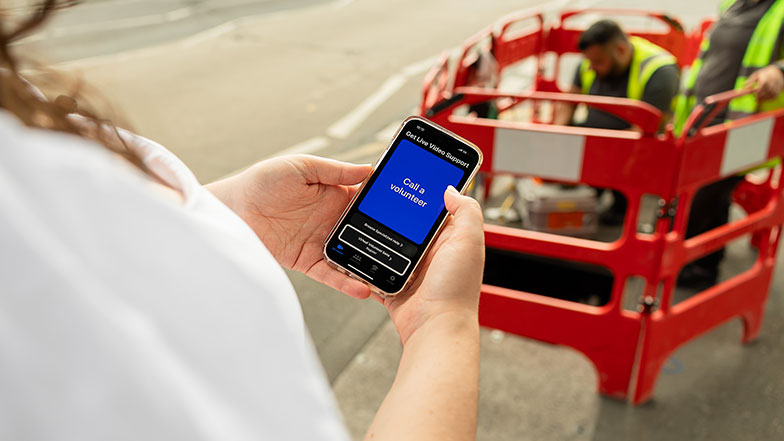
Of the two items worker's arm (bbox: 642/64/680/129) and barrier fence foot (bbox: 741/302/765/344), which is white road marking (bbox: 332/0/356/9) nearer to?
worker's arm (bbox: 642/64/680/129)

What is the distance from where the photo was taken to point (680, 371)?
346 cm

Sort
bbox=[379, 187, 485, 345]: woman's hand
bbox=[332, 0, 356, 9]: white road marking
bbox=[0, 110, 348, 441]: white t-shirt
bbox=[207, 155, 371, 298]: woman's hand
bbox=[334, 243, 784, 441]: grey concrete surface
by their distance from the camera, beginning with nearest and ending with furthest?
bbox=[0, 110, 348, 441]: white t-shirt < bbox=[379, 187, 485, 345]: woman's hand < bbox=[207, 155, 371, 298]: woman's hand < bbox=[334, 243, 784, 441]: grey concrete surface < bbox=[332, 0, 356, 9]: white road marking

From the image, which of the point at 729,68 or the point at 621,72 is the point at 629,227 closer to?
the point at 729,68

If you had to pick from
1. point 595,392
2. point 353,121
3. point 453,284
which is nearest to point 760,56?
point 595,392

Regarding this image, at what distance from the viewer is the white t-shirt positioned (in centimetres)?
45

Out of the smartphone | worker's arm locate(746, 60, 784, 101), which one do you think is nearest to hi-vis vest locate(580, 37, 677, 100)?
worker's arm locate(746, 60, 784, 101)

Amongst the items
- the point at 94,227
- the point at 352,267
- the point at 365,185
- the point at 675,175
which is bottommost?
the point at 675,175

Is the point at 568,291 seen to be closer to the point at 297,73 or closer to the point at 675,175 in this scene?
the point at 675,175

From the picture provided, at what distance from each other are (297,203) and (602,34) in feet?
12.5

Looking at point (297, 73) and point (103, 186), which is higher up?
point (103, 186)

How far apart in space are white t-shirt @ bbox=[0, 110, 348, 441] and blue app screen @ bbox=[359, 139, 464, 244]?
3.71ft

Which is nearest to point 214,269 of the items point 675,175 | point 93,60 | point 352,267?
point 352,267

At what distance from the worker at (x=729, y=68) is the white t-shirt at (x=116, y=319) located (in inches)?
158

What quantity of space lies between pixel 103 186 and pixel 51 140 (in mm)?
48
